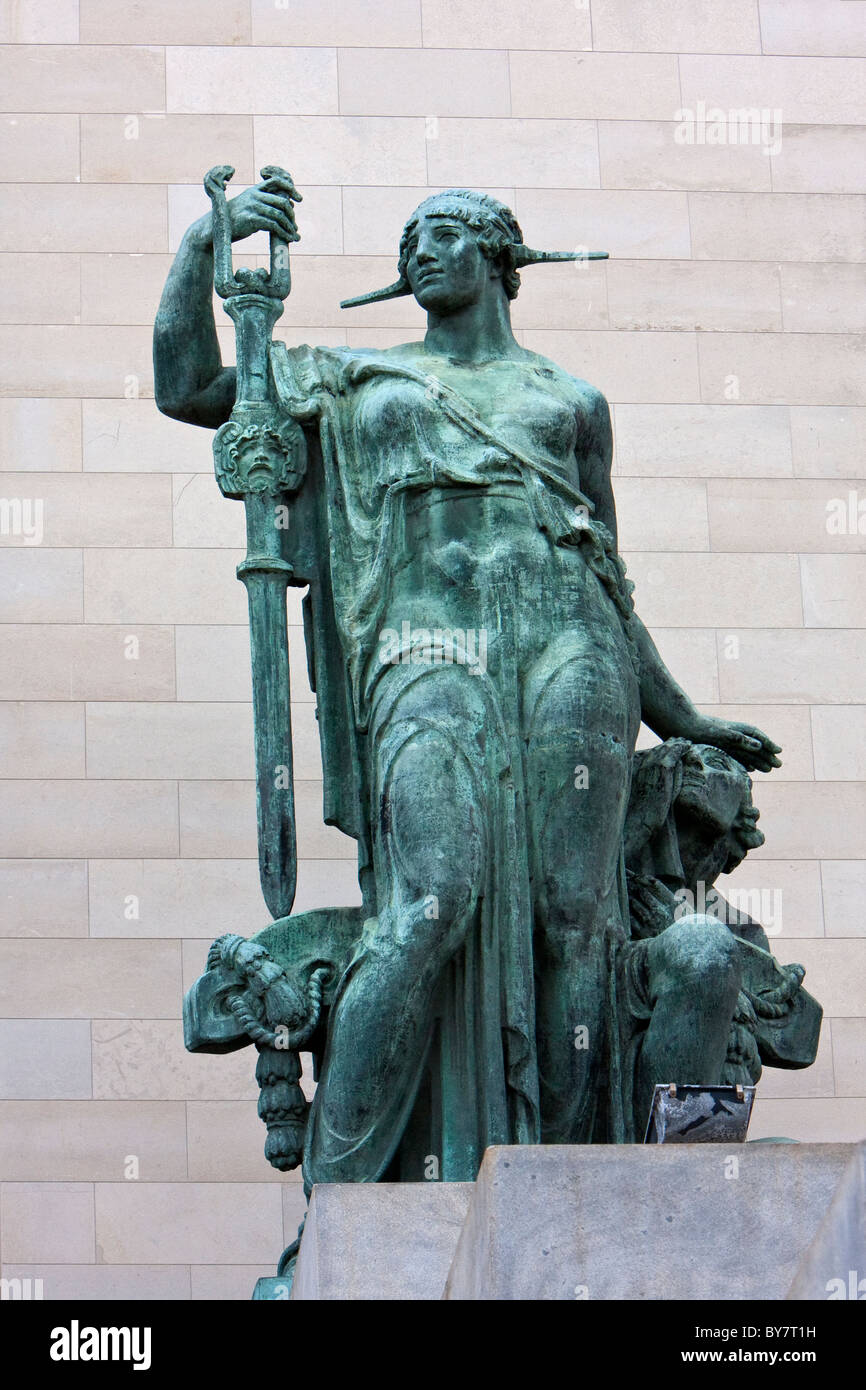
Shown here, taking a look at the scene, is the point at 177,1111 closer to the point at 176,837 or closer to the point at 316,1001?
the point at 176,837

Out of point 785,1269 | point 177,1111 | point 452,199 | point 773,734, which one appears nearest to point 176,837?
point 177,1111

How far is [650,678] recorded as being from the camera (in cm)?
934

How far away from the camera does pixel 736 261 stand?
12867mm

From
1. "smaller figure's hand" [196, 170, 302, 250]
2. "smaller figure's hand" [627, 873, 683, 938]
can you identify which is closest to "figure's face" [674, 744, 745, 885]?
"smaller figure's hand" [627, 873, 683, 938]

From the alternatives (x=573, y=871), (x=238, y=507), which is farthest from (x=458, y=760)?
(x=238, y=507)

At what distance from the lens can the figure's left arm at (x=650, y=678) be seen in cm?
929

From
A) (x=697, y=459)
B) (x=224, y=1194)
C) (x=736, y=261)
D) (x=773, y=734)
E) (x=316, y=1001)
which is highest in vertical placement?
(x=736, y=261)

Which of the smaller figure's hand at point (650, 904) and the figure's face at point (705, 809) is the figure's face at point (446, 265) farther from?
the smaller figure's hand at point (650, 904)

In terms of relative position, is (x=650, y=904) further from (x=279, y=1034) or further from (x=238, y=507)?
(x=238, y=507)

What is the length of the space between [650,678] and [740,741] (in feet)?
1.36

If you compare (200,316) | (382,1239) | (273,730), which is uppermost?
(200,316)

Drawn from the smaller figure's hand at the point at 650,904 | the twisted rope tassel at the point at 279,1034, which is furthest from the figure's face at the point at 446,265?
the twisted rope tassel at the point at 279,1034

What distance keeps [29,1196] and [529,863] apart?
350 cm

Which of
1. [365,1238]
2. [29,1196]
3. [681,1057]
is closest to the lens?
[365,1238]
